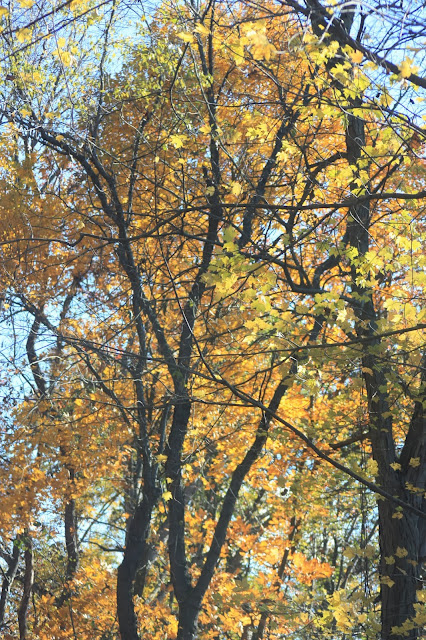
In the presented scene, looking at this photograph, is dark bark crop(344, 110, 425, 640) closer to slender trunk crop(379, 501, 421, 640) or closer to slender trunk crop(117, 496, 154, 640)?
slender trunk crop(379, 501, 421, 640)

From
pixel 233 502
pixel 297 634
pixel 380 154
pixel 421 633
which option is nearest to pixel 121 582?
pixel 233 502

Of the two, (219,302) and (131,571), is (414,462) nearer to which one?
(219,302)

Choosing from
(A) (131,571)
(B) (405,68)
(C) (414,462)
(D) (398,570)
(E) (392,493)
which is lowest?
(D) (398,570)

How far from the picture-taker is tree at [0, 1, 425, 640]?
4.43 m

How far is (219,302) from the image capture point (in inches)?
206

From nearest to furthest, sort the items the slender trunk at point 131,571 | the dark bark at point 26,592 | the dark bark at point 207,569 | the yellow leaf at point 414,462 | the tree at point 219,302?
the tree at point 219,302, the yellow leaf at point 414,462, the dark bark at point 207,569, the slender trunk at point 131,571, the dark bark at point 26,592

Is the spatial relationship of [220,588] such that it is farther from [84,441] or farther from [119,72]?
[119,72]

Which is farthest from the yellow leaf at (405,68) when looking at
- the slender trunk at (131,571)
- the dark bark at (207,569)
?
the slender trunk at (131,571)

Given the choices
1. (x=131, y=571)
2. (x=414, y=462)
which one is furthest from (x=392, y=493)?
(x=131, y=571)

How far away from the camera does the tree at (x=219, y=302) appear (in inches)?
174

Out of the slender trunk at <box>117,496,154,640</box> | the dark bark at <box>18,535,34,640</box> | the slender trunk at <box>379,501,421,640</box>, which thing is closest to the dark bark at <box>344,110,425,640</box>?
the slender trunk at <box>379,501,421,640</box>

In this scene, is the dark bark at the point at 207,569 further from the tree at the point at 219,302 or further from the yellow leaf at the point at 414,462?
the yellow leaf at the point at 414,462

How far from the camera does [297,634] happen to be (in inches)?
234

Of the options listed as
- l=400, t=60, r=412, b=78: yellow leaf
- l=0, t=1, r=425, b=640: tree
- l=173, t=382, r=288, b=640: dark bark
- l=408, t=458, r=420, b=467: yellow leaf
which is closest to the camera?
l=400, t=60, r=412, b=78: yellow leaf
